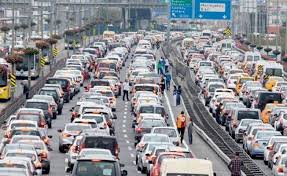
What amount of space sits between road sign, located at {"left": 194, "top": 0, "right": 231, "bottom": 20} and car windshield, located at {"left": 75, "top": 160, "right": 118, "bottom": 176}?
7471 cm

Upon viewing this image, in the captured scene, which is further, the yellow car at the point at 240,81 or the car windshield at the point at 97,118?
the yellow car at the point at 240,81

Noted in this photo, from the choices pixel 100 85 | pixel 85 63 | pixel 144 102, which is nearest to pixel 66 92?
pixel 100 85

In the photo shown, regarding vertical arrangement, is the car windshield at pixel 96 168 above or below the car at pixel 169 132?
above

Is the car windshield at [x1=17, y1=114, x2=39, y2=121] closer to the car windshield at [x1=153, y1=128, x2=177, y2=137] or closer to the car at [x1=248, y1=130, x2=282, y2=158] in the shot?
the car windshield at [x1=153, y1=128, x2=177, y2=137]

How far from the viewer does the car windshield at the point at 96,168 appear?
103 ft

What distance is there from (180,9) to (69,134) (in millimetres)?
58344

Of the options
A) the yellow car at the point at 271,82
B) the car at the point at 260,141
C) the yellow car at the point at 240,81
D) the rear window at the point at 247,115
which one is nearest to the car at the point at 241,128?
the rear window at the point at 247,115

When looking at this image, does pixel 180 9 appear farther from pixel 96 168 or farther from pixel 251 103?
pixel 96 168

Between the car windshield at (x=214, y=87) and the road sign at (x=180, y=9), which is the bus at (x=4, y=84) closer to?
the car windshield at (x=214, y=87)

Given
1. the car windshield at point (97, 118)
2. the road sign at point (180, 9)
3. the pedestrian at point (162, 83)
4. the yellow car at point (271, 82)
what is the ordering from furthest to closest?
the road sign at point (180, 9) → the pedestrian at point (162, 83) → the yellow car at point (271, 82) → the car windshield at point (97, 118)

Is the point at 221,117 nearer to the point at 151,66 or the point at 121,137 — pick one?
the point at 121,137

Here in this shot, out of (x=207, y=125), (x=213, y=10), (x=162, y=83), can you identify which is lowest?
(x=207, y=125)

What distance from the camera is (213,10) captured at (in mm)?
106500

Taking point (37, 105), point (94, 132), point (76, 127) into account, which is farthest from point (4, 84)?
point (94, 132)
